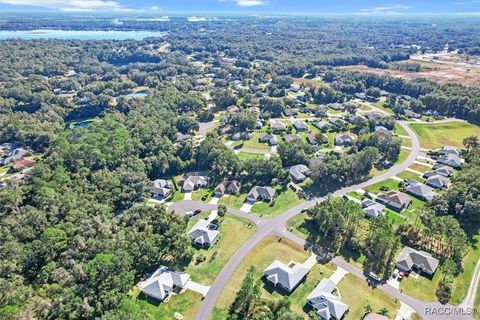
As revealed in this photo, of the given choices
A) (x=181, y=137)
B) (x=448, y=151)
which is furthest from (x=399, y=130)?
(x=181, y=137)

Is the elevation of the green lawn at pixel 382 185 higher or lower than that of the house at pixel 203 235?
lower

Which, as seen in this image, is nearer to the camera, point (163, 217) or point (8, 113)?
point (163, 217)

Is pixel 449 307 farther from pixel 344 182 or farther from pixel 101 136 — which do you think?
pixel 101 136

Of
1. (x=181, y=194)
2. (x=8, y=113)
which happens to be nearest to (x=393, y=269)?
(x=181, y=194)

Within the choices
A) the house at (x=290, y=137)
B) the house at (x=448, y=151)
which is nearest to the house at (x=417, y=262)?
the house at (x=448, y=151)

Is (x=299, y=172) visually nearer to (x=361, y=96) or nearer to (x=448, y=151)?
(x=448, y=151)

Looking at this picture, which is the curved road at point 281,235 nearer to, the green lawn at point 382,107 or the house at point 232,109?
the green lawn at point 382,107
